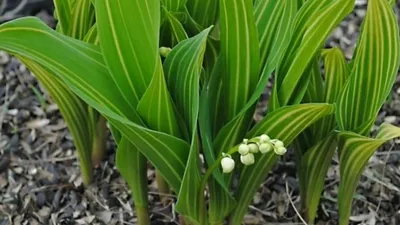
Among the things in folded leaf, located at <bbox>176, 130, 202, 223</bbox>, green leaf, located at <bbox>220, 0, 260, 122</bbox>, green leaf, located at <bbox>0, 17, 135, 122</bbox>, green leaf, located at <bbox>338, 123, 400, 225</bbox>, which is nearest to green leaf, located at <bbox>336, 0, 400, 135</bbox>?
green leaf, located at <bbox>338, 123, 400, 225</bbox>

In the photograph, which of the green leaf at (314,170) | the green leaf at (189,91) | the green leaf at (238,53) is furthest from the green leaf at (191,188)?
the green leaf at (314,170)

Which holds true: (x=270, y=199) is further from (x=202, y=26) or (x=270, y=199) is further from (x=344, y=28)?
(x=344, y=28)

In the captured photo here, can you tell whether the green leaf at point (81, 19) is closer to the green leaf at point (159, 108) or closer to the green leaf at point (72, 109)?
the green leaf at point (72, 109)

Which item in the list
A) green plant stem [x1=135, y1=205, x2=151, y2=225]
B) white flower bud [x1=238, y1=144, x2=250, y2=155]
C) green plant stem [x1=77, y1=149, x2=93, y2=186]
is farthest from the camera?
green plant stem [x1=77, y1=149, x2=93, y2=186]

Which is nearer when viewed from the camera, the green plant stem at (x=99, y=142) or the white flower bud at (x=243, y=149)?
the white flower bud at (x=243, y=149)

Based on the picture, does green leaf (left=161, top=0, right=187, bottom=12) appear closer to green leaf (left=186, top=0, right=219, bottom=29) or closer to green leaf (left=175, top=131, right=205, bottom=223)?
green leaf (left=186, top=0, right=219, bottom=29)
